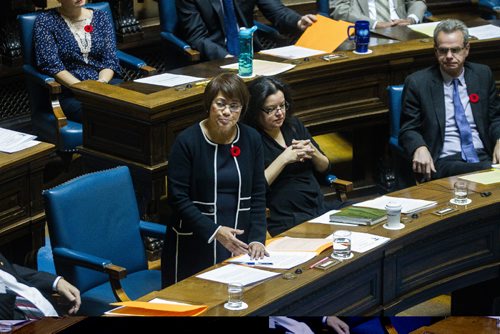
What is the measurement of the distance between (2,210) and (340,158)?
8.35 feet

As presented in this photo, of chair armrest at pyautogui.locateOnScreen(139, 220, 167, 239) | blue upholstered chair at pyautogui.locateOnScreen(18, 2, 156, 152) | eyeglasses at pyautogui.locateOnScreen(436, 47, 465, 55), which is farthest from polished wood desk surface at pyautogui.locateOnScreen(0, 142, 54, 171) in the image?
eyeglasses at pyautogui.locateOnScreen(436, 47, 465, 55)

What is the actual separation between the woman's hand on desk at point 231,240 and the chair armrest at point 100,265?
428 millimetres

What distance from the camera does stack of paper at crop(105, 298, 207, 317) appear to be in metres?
3.34

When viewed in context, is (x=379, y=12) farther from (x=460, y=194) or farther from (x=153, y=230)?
(x=153, y=230)

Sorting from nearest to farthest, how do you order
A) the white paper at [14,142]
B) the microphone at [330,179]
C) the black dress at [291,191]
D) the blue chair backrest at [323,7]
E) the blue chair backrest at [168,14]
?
the white paper at [14,142]
the black dress at [291,191]
the microphone at [330,179]
the blue chair backrest at [168,14]
the blue chair backrest at [323,7]

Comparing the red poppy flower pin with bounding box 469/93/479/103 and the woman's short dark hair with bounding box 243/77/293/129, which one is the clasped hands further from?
the red poppy flower pin with bounding box 469/93/479/103

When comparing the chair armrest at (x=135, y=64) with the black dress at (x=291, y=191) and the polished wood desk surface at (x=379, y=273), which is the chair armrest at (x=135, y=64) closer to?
the black dress at (x=291, y=191)

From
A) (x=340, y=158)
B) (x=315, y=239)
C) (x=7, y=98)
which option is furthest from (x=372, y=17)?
(x=315, y=239)

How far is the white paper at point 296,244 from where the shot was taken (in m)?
3.98

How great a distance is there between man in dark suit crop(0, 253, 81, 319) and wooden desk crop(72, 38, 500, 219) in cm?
126

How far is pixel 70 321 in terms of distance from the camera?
2953mm

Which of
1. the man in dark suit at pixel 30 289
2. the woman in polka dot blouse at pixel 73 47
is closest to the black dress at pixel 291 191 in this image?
the man in dark suit at pixel 30 289

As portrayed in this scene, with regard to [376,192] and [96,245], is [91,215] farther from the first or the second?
[376,192]

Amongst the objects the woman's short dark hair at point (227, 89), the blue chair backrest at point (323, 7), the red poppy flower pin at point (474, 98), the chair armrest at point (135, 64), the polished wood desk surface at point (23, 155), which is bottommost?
the polished wood desk surface at point (23, 155)
